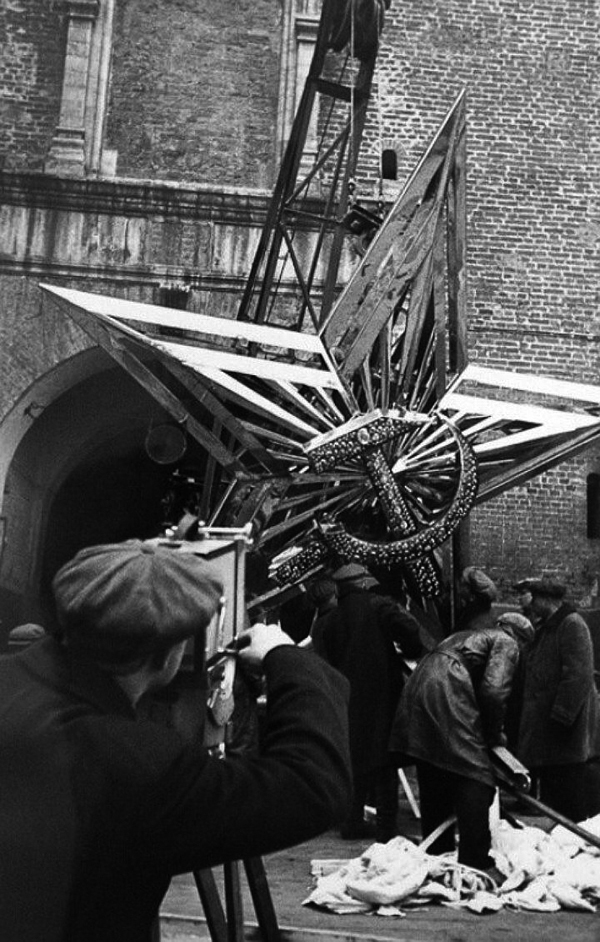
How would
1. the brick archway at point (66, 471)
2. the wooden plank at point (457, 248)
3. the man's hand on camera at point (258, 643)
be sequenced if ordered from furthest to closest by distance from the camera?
the brick archway at point (66, 471)
the wooden plank at point (457, 248)
the man's hand on camera at point (258, 643)

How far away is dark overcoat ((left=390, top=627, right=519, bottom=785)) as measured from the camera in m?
4.90

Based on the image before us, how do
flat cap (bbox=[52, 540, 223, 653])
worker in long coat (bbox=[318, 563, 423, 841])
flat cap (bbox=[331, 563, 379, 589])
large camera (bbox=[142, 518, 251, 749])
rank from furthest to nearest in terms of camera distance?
flat cap (bbox=[331, 563, 379, 589]), worker in long coat (bbox=[318, 563, 423, 841]), large camera (bbox=[142, 518, 251, 749]), flat cap (bbox=[52, 540, 223, 653])

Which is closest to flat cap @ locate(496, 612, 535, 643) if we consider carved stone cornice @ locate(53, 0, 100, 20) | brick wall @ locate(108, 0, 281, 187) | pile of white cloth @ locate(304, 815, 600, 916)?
pile of white cloth @ locate(304, 815, 600, 916)

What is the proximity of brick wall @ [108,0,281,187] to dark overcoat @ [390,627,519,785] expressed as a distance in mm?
6781

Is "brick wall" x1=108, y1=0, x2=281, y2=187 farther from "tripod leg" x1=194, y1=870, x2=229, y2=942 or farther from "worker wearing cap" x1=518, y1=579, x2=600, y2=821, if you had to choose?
"tripod leg" x1=194, y1=870, x2=229, y2=942

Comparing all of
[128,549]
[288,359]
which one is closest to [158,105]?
[288,359]

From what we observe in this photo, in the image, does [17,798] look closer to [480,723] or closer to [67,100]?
[480,723]

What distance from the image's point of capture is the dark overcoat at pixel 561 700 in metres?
5.71

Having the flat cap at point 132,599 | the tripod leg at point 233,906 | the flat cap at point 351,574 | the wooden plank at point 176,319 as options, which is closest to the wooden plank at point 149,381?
the wooden plank at point 176,319

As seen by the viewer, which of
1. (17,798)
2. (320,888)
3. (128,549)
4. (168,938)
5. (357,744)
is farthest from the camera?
(357,744)

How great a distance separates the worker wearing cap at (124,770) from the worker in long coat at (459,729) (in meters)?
3.33

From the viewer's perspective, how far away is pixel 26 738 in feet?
4.96

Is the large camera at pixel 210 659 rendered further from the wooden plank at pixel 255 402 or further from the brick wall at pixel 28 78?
the brick wall at pixel 28 78

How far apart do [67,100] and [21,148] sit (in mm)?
642
